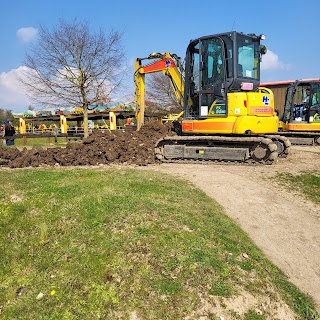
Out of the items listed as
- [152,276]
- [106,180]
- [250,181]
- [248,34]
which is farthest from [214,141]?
[152,276]

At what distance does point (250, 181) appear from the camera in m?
8.45

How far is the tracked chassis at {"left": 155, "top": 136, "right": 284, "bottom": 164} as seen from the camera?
10.1 metres

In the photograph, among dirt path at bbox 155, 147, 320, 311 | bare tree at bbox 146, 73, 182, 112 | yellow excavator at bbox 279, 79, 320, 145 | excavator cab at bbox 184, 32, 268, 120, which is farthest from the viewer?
bare tree at bbox 146, 73, 182, 112

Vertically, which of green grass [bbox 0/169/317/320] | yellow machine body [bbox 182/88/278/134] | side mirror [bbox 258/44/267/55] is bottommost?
green grass [bbox 0/169/317/320]

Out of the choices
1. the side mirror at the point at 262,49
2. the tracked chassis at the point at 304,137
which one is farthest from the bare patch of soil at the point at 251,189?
the tracked chassis at the point at 304,137

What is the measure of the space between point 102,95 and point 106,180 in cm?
1239

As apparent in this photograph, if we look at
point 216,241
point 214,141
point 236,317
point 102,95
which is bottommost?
point 236,317

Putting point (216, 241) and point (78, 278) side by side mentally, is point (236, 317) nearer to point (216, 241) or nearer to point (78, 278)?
point (216, 241)

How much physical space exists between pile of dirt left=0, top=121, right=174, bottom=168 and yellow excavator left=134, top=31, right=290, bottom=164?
690mm

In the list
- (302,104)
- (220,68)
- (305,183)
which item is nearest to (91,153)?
(220,68)

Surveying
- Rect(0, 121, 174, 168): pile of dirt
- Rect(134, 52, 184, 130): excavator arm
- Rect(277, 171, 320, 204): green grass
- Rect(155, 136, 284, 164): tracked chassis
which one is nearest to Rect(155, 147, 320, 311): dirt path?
Rect(277, 171, 320, 204): green grass

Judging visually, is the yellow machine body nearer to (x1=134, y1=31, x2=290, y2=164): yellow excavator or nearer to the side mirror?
(x1=134, y1=31, x2=290, y2=164): yellow excavator

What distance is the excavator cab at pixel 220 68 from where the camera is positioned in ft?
32.7

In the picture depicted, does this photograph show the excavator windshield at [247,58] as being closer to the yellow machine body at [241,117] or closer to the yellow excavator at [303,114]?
the yellow machine body at [241,117]
